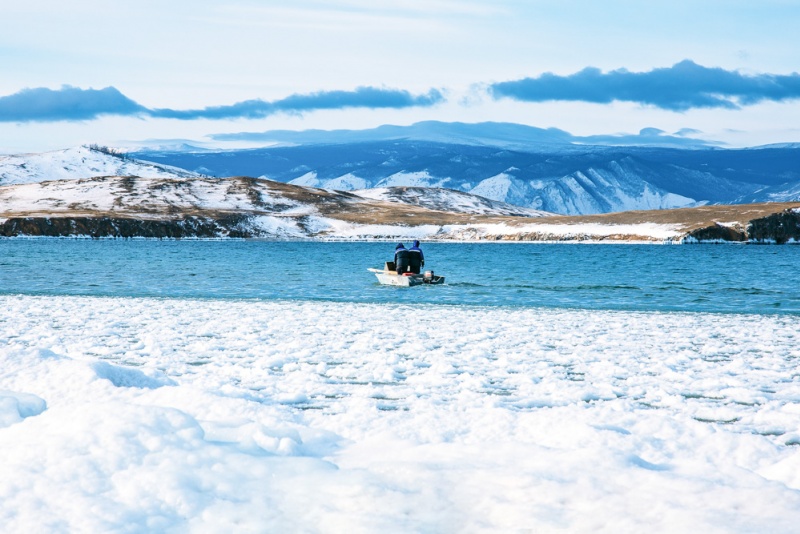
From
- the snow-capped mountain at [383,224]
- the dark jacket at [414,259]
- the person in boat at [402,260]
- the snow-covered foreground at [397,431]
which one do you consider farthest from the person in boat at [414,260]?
the snow-capped mountain at [383,224]

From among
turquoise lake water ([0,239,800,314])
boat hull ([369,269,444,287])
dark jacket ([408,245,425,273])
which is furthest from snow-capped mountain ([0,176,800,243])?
dark jacket ([408,245,425,273])

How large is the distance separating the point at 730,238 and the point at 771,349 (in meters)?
138

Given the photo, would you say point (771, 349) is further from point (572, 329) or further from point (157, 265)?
point (157, 265)

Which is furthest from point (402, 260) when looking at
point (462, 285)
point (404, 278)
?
point (462, 285)

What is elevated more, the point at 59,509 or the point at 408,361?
the point at 59,509

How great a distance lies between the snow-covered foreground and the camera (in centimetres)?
691

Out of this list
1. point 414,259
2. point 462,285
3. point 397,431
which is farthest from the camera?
point 462,285

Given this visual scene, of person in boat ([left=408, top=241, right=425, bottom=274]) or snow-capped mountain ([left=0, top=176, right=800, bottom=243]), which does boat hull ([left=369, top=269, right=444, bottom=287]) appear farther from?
snow-capped mountain ([left=0, top=176, right=800, bottom=243])

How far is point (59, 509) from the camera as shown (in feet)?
22.4

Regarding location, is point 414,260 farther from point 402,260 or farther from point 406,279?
point 406,279

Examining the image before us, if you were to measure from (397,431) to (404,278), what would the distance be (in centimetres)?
3179

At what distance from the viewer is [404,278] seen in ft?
140

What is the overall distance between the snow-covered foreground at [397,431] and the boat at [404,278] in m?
19.8

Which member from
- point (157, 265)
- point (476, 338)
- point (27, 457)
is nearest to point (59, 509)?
point (27, 457)
